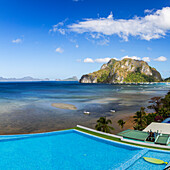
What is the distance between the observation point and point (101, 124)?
23.2m

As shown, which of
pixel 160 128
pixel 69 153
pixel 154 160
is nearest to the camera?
pixel 154 160

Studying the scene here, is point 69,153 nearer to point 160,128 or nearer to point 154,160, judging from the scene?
point 154,160

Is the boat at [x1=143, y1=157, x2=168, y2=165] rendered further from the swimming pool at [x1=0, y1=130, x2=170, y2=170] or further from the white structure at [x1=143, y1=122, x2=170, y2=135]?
the white structure at [x1=143, y1=122, x2=170, y2=135]

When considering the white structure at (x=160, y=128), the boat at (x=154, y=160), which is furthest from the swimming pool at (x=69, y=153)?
the white structure at (x=160, y=128)

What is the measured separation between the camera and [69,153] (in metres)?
14.7

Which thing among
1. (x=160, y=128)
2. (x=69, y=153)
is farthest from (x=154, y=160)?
(x=160, y=128)

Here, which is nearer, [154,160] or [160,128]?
[154,160]

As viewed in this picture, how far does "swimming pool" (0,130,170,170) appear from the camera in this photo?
41.8ft

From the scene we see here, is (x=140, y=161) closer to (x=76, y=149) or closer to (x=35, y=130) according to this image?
(x=76, y=149)

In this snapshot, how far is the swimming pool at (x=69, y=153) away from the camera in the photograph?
12.7m

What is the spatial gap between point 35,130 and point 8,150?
1346cm

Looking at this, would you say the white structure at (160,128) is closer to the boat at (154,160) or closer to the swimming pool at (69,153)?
the swimming pool at (69,153)

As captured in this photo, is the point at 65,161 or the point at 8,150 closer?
the point at 65,161

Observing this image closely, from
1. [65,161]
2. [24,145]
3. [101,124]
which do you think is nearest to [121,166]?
[65,161]
